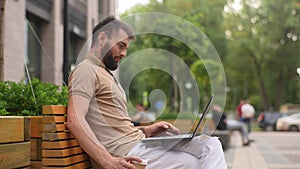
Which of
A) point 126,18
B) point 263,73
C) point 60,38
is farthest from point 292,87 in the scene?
point 126,18

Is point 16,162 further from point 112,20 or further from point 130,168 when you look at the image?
point 112,20

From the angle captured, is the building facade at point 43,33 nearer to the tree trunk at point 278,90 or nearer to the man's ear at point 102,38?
the man's ear at point 102,38

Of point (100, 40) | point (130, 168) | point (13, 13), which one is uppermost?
point (13, 13)

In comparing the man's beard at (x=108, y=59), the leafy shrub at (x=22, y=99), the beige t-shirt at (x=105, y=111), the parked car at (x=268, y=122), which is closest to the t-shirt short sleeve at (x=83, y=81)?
the beige t-shirt at (x=105, y=111)

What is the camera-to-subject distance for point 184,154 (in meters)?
2.94

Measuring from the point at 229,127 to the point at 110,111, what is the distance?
15390 mm

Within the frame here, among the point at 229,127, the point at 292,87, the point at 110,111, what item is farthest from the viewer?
the point at 292,87

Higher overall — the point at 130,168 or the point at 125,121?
the point at 125,121

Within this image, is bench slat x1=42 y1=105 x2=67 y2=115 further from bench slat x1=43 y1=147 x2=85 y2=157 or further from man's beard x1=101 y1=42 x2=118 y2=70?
man's beard x1=101 y1=42 x2=118 y2=70

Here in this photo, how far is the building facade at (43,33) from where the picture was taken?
10008 mm

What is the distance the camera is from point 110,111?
3.04 metres

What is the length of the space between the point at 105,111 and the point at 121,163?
0.45 metres

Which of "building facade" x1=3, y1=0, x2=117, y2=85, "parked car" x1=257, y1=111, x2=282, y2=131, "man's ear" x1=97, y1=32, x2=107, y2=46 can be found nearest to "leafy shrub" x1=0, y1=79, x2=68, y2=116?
"man's ear" x1=97, y1=32, x2=107, y2=46

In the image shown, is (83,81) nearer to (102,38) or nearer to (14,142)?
(102,38)
